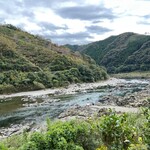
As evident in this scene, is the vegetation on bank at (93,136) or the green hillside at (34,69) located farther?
the green hillside at (34,69)

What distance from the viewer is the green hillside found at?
92812 mm

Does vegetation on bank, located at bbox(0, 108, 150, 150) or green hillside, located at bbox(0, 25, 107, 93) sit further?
green hillside, located at bbox(0, 25, 107, 93)

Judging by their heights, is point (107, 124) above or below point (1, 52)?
below

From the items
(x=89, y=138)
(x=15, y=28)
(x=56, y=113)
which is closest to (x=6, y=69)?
(x=56, y=113)

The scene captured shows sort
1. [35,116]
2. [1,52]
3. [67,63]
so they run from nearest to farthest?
[35,116] < [1,52] < [67,63]

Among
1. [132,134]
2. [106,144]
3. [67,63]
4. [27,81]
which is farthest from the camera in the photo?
[67,63]

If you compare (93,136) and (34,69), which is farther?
(34,69)

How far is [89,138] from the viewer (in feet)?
56.0

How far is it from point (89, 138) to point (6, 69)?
91.2 m

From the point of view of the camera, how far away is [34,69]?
4338 inches

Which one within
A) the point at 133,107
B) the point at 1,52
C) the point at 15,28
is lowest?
the point at 133,107

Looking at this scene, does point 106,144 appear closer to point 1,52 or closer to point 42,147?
point 42,147

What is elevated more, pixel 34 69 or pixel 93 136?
pixel 34 69

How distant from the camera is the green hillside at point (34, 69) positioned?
92.8 meters
